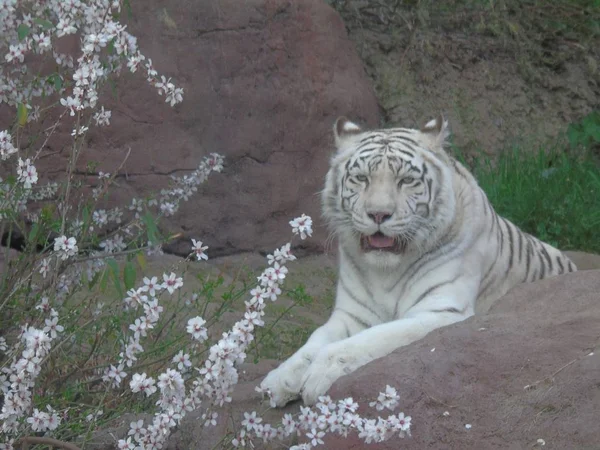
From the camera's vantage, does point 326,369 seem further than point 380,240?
No

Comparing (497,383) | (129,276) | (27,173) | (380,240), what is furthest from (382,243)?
(27,173)

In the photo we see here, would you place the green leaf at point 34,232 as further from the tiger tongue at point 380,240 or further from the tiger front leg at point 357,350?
the tiger tongue at point 380,240

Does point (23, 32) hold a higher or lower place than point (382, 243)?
higher

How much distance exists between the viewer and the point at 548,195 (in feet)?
24.1

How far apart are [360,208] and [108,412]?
4.60 feet

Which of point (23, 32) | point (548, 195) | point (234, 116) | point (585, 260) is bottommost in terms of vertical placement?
point (548, 195)

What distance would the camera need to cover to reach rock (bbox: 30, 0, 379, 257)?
6695mm

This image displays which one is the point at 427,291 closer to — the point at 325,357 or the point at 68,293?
the point at 325,357

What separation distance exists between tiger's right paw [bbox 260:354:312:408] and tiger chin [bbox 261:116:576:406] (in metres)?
0.16

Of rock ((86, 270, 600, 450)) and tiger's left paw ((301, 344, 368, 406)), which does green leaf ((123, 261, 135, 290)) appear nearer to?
rock ((86, 270, 600, 450))

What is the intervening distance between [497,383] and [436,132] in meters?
1.76

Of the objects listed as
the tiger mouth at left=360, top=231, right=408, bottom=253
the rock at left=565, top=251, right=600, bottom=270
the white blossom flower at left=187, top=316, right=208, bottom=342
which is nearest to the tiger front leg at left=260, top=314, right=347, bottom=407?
the tiger mouth at left=360, top=231, right=408, bottom=253

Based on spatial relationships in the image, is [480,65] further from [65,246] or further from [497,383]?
[65,246]

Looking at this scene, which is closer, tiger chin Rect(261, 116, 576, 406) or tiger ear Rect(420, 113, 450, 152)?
tiger chin Rect(261, 116, 576, 406)
